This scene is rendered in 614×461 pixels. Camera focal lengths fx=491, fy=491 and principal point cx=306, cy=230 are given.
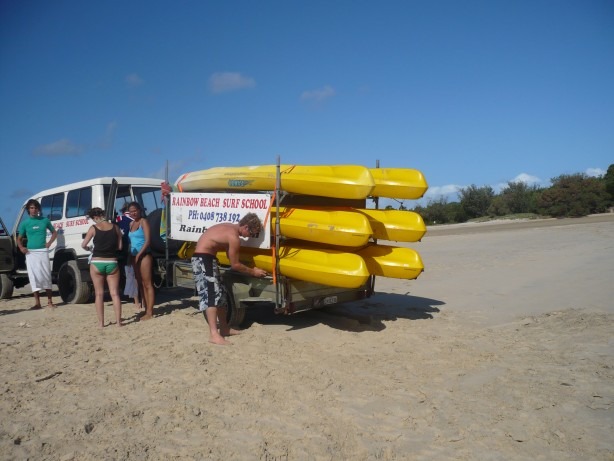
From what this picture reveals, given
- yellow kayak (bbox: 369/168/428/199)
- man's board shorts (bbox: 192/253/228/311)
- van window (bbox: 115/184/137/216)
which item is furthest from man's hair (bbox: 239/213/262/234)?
van window (bbox: 115/184/137/216)

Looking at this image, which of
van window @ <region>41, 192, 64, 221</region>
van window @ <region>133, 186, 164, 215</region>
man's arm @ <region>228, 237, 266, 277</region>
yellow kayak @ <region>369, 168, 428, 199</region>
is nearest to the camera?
man's arm @ <region>228, 237, 266, 277</region>

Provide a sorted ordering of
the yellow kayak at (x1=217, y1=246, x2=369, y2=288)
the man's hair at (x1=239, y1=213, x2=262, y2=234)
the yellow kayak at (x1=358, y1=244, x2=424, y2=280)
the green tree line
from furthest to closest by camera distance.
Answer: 1. the green tree line
2. the yellow kayak at (x1=358, y1=244, x2=424, y2=280)
3. the man's hair at (x1=239, y1=213, x2=262, y2=234)
4. the yellow kayak at (x1=217, y1=246, x2=369, y2=288)

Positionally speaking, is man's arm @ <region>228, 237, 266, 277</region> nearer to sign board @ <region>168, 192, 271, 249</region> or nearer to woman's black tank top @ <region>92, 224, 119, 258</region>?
sign board @ <region>168, 192, 271, 249</region>

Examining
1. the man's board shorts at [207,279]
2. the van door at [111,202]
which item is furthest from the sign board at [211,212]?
Result: the van door at [111,202]

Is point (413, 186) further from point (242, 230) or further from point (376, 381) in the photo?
point (376, 381)

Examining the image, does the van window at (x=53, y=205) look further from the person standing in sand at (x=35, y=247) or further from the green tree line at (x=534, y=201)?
the green tree line at (x=534, y=201)

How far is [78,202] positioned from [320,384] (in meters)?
6.58

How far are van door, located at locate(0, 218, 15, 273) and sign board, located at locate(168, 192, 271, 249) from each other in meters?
4.33

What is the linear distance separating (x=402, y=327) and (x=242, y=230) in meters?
2.80

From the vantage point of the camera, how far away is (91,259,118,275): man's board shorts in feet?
22.5

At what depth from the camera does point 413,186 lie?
708cm

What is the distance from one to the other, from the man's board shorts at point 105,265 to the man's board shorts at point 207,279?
4.60 ft

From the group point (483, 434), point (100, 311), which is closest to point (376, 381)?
point (483, 434)

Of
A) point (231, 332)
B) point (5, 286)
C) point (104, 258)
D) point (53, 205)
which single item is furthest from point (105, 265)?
point (5, 286)
